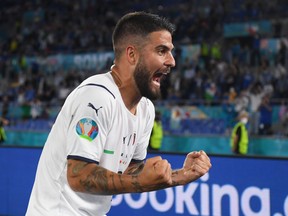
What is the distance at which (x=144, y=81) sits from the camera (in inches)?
110

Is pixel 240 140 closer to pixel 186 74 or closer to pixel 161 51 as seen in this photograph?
pixel 186 74

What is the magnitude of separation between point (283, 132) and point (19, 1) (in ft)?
69.4

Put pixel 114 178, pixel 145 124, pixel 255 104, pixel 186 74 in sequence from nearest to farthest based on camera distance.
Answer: pixel 114 178, pixel 145 124, pixel 255 104, pixel 186 74

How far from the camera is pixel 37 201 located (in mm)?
2826

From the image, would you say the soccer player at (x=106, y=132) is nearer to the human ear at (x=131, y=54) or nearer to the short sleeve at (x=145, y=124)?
the human ear at (x=131, y=54)

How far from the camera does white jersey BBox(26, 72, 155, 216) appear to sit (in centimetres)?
255

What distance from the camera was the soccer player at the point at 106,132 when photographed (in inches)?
99.7

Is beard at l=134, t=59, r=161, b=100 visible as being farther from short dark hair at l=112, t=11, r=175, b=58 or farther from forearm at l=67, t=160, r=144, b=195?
forearm at l=67, t=160, r=144, b=195

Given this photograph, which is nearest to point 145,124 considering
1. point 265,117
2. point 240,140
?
point 240,140

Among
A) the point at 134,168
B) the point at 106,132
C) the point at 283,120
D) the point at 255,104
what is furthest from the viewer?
the point at 255,104

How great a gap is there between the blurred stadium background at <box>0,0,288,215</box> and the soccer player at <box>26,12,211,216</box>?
379 centimetres

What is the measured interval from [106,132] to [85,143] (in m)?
0.14

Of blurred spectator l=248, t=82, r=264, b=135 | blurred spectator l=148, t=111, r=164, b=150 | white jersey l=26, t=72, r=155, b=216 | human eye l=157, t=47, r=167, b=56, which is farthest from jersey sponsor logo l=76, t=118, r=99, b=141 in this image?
blurred spectator l=148, t=111, r=164, b=150

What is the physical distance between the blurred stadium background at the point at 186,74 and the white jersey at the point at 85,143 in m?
3.81
